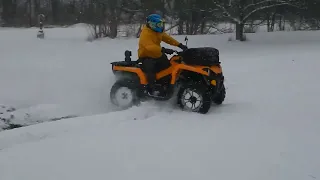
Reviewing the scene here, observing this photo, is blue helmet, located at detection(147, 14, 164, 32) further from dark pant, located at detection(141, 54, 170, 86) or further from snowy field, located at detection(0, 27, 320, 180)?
snowy field, located at detection(0, 27, 320, 180)

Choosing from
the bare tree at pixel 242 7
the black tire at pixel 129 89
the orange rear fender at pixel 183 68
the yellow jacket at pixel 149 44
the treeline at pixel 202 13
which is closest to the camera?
the orange rear fender at pixel 183 68

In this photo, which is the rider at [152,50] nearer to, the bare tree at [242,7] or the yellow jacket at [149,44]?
the yellow jacket at [149,44]

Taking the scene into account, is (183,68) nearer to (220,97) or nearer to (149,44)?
(149,44)

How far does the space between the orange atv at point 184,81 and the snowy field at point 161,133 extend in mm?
248

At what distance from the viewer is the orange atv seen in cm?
679

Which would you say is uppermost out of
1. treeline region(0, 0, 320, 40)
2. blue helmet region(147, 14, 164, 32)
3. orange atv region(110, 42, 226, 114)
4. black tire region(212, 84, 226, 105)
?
treeline region(0, 0, 320, 40)

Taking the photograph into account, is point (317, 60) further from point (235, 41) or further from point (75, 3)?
point (75, 3)

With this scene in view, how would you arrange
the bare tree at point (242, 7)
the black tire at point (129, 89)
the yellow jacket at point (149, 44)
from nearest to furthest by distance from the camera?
1. the yellow jacket at point (149, 44)
2. the black tire at point (129, 89)
3. the bare tree at point (242, 7)

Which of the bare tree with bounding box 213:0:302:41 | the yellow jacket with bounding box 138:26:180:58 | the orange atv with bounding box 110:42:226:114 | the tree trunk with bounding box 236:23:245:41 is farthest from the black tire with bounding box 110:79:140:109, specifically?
the tree trunk with bounding box 236:23:245:41

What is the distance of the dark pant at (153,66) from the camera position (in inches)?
282

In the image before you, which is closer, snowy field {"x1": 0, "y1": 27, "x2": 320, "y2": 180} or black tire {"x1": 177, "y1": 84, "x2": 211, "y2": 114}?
snowy field {"x1": 0, "y1": 27, "x2": 320, "y2": 180}

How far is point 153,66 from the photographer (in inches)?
283

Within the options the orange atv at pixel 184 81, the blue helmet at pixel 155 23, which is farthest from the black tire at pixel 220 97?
the blue helmet at pixel 155 23

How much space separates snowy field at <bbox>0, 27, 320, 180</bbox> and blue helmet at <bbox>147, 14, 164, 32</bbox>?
53.6 inches
